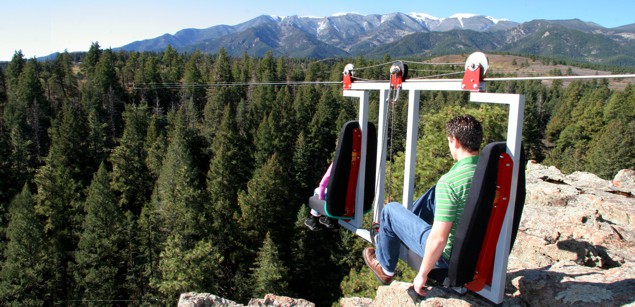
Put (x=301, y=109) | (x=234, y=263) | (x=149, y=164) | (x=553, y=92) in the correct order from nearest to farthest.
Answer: (x=234, y=263) → (x=149, y=164) → (x=301, y=109) → (x=553, y=92)

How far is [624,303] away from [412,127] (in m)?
3.18

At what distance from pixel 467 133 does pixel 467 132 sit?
0.01m

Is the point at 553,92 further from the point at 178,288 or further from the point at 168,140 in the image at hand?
the point at 178,288

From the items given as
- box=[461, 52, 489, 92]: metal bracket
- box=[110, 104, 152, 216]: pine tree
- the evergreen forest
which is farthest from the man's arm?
box=[110, 104, 152, 216]: pine tree

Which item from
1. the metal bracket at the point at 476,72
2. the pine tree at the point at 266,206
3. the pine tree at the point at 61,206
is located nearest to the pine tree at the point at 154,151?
the pine tree at the point at 61,206

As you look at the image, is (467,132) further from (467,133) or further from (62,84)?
(62,84)

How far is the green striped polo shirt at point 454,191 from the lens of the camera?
13.6 ft

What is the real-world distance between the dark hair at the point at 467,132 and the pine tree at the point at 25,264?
3105 cm

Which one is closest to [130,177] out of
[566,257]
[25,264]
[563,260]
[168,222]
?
[168,222]

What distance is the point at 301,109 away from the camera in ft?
225

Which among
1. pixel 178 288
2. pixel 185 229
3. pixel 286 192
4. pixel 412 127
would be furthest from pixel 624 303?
pixel 286 192

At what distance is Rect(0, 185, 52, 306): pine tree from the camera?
1047 inches

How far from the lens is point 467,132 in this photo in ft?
14.1

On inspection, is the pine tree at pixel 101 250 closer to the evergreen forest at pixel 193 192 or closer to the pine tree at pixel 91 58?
the evergreen forest at pixel 193 192
